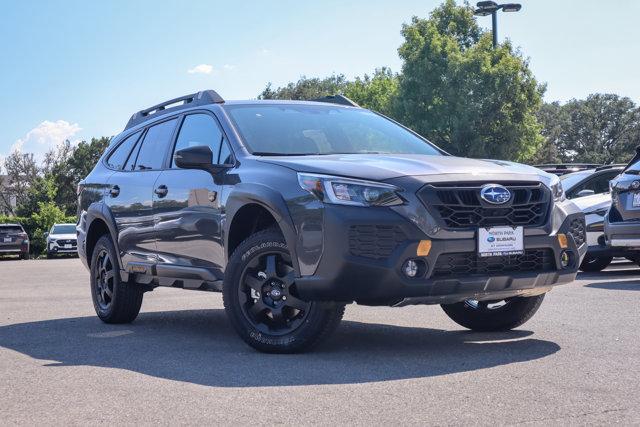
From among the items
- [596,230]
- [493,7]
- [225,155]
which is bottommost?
[596,230]

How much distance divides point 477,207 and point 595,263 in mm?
8661

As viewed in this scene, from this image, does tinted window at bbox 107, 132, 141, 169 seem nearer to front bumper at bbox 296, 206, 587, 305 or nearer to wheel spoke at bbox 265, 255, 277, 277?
wheel spoke at bbox 265, 255, 277, 277

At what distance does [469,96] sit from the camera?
140 ft

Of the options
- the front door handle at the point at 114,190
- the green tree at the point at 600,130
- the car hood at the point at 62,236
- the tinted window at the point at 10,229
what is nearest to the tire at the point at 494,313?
the front door handle at the point at 114,190

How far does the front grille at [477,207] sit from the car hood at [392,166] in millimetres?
116

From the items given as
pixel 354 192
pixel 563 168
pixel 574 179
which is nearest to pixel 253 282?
pixel 354 192

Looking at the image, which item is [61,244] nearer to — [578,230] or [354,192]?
[578,230]

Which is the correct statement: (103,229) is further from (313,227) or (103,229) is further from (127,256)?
(313,227)

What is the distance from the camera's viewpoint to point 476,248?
5688 millimetres

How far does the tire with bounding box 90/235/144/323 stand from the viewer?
330 inches

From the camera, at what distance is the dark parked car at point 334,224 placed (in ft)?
18.1

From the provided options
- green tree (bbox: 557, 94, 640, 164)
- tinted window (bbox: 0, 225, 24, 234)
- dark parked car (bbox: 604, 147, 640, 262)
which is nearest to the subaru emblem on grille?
dark parked car (bbox: 604, 147, 640, 262)

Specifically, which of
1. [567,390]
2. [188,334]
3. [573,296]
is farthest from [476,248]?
[573,296]

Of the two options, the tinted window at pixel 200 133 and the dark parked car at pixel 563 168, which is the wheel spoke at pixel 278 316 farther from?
the dark parked car at pixel 563 168
